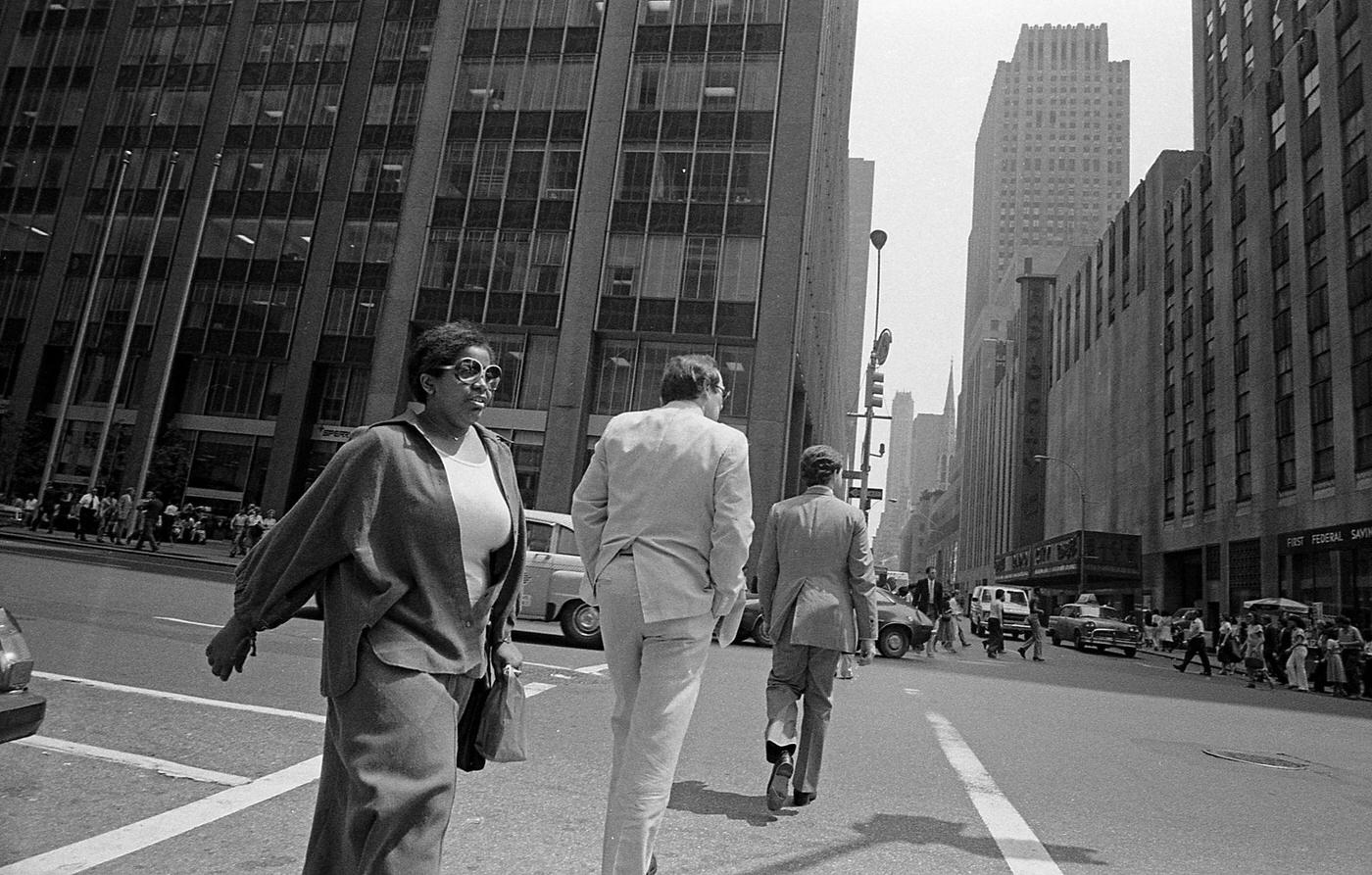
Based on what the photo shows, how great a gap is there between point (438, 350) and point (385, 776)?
118 centimetres

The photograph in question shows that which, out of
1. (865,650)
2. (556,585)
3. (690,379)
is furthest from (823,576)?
(556,585)

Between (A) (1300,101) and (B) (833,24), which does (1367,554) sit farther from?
(B) (833,24)

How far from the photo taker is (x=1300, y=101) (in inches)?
1500

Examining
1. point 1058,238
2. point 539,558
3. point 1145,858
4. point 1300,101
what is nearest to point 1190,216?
point 1300,101

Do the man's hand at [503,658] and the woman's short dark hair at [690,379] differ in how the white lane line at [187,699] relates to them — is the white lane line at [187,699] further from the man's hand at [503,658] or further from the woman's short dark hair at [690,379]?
the man's hand at [503,658]

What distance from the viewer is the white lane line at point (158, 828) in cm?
325

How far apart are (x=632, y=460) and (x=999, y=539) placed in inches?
4071

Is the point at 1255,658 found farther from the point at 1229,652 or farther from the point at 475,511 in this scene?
the point at 475,511

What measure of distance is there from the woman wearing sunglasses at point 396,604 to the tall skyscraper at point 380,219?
29746 millimetres

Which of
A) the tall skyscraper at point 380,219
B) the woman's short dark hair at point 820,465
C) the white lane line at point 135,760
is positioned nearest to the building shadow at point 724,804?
the woman's short dark hair at point 820,465

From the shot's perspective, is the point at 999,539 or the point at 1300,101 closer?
the point at 1300,101

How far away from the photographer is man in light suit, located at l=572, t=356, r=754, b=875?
3184mm

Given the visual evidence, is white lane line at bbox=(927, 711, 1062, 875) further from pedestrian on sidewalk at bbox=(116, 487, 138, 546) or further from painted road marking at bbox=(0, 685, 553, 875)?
pedestrian on sidewalk at bbox=(116, 487, 138, 546)

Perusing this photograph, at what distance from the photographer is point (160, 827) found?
12.2ft
